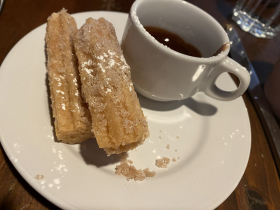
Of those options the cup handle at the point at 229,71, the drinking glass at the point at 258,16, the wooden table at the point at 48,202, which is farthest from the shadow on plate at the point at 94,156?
the drinking glass at the point at 258,16

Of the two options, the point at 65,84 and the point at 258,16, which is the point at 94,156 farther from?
the point at 258,16

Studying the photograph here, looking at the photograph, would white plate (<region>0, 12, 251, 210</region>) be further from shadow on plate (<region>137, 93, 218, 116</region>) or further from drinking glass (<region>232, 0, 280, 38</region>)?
drinking glass (<region>232, 0, 280, 38</region>)

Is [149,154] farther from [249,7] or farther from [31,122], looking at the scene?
[249,7]

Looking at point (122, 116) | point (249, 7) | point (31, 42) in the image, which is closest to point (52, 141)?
point (122, 116)

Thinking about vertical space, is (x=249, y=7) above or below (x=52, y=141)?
above

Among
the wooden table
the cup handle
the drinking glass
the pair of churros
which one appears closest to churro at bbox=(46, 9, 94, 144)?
the pair of churros

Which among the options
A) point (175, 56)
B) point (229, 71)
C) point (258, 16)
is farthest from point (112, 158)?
point (258, 16)
